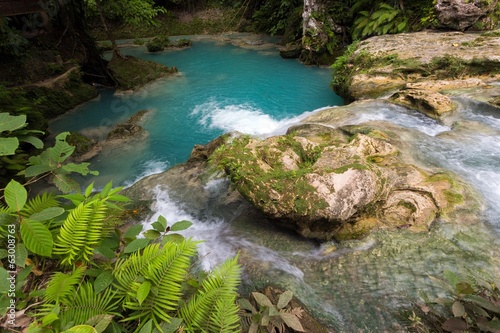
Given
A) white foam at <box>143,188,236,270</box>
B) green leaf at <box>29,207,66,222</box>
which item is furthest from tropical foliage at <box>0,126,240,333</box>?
white foam at <box>143,188,236,270</box>

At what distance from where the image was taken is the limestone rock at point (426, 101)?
6.89m

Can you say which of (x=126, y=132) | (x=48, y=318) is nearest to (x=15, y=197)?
(x=48, y=318)

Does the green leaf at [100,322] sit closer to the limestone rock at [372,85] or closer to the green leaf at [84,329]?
the green leaf at [84,329]

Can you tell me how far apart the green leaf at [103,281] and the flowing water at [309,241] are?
1890 mm

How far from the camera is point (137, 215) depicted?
506 centimetres

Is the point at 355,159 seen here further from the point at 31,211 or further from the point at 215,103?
the point at 215,103

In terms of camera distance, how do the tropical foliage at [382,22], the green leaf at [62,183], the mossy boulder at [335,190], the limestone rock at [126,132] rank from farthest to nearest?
1. the tropical foliage at [382,22]
2. the limestone rock at [126,132]
3. the mossy boulder at [335,190]
4. the green leaf at [62,183]

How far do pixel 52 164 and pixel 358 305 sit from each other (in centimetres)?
320

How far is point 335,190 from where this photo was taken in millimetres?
3857

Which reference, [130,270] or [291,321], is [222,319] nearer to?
[130,270]

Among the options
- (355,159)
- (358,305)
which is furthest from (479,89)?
(358,305)

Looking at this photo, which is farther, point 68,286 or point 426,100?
point 426,100

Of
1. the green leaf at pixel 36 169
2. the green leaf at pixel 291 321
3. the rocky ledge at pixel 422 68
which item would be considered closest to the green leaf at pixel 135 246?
the green leaf at pixel 36 169

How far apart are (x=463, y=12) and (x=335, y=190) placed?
10660 millimetres
